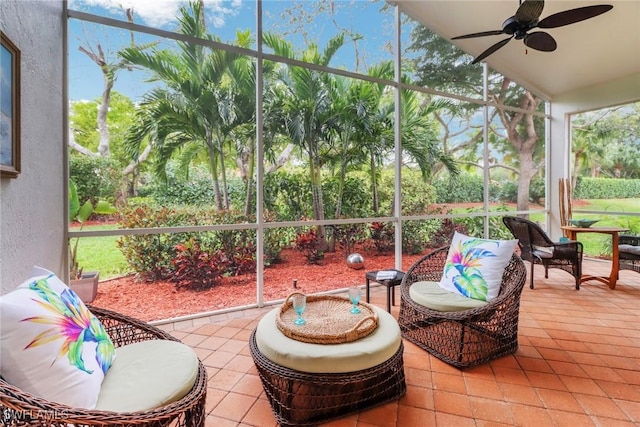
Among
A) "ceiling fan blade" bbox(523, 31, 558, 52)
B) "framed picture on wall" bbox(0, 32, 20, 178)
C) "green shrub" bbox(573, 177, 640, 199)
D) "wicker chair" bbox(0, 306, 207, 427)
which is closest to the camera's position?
"wicker chair" bbox(0, 306, 207, 427)

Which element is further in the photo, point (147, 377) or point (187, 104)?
point (187, 104)

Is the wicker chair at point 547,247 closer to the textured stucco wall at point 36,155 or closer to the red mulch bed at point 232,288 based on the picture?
the red mulch bed at point 232,288

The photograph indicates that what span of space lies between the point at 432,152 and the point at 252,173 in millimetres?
2687

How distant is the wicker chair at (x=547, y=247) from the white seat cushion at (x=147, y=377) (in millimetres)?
3925

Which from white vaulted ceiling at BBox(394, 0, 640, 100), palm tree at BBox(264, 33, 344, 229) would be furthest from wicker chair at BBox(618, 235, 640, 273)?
palm tree at BBox(264, 33, 344, 229)

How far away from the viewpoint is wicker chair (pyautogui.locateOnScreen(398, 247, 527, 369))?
85.7 inches

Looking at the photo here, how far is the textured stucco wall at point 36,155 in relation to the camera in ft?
5.25

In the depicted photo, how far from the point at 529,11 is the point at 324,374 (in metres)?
3.21

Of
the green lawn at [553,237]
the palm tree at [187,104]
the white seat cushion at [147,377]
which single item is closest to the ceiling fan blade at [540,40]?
the palm tree at [187,104]

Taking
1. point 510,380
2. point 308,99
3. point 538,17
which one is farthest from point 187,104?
point 510,380

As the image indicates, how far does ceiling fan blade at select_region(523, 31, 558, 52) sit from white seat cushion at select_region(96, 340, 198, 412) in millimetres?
3763

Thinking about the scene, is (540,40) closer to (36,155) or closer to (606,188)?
(606,188)

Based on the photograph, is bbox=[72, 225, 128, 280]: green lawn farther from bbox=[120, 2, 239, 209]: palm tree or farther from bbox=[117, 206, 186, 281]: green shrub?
bbox=[120, 2, 239, 209]: palm tree

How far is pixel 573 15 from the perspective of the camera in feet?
8.75
